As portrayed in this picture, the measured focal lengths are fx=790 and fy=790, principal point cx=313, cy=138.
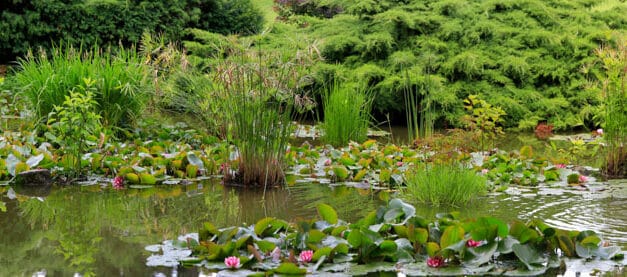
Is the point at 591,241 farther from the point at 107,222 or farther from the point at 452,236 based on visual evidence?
the point at 107,222

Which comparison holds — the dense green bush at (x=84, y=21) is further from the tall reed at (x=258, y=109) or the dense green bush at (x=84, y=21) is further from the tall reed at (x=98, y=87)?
the tall reed at (x=258, y=109)

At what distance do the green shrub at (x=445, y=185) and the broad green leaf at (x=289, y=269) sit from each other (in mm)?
1883

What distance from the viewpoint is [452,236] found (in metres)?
3.72

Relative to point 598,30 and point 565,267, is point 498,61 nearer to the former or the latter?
point 598,30

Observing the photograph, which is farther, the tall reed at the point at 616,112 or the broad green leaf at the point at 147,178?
the tall reed at the point at 616,112

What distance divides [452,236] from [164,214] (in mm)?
2035

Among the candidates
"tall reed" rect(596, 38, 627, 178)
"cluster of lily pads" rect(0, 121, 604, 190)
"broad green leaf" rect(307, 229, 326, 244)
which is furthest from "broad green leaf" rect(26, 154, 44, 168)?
"tall reed" rect(596, 38, 627, 178)

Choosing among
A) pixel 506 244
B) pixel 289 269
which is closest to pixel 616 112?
pixel 506 244

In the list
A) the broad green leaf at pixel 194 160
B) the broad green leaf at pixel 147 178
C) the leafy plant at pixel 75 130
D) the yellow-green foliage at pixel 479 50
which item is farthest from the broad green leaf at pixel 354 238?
the yellow-green foliage at pixel 479 50

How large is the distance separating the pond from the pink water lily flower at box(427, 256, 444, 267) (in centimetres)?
59

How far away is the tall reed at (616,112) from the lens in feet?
20.6

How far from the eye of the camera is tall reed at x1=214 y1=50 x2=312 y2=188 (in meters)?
5.63

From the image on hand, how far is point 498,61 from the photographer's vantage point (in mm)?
10273

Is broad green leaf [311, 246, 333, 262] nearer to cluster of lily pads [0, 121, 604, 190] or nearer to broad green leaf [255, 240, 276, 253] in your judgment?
broad green leaf [255, 240, 276, 253]
